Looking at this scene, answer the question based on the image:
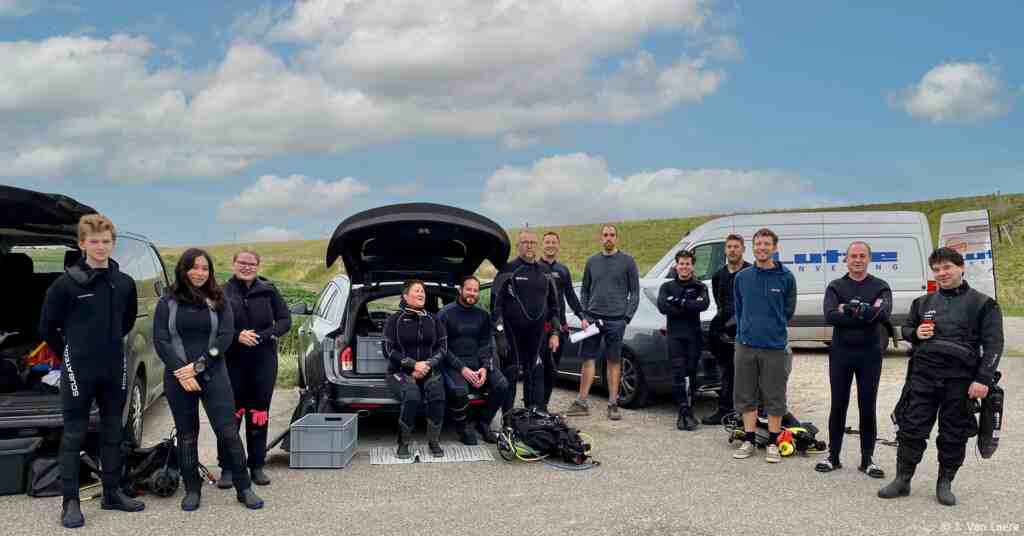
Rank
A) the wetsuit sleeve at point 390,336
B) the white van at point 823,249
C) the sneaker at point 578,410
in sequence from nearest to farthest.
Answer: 1. the wetsuit sleeve at point 390,336
2. the sneaker at point 578,410
3. the white van at point 823,249

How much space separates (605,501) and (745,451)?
5.74ft

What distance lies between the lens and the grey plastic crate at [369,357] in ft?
23.4

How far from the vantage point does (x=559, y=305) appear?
784cm

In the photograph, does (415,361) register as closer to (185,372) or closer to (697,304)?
(185,372)

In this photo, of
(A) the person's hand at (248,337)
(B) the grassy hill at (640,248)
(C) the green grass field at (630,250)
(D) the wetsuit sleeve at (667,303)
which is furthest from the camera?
(B) the grassy hill at (640,248)

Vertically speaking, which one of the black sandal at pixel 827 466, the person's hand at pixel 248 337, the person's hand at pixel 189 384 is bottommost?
the black sandal at pixel 827 466

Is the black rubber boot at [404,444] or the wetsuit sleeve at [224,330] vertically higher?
the wetsuit sleeve at [224,330]

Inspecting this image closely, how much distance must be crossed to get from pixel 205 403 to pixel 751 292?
4.10m

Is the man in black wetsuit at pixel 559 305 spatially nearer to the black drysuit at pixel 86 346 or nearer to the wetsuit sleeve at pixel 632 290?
the wetsuit sleeve at pixel 632 290

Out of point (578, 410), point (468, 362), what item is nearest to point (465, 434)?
point (468, 362)

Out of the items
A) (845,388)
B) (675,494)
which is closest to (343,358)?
(675,494)

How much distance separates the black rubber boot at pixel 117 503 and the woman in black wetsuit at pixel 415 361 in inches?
78.6

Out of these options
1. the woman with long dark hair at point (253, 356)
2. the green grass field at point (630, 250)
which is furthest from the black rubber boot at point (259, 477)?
the green grass field at point (630, 250)

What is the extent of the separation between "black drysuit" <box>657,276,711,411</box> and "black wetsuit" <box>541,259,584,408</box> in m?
0.86
